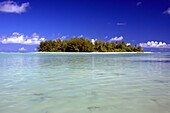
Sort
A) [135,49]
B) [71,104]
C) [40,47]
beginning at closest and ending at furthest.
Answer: [71,104] < [40,47] < [135,49]

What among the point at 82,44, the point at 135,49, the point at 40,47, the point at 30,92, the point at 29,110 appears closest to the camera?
the point at 29,110

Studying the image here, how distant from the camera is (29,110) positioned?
4965 mm

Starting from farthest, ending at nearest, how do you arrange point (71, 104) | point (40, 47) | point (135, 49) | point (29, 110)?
point (135, 49)
point (40, 47)
point (71, 104)
point (29, 110)

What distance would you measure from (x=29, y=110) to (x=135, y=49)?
113 m

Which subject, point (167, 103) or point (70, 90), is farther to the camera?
point (70, 90)

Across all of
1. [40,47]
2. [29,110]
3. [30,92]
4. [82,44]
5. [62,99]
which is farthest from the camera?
[40,47]

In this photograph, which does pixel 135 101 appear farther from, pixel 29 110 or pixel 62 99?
pixel 29 110

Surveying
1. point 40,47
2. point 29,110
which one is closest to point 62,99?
point 29,110

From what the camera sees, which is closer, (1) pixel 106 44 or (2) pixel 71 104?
(2) pixel 71 104

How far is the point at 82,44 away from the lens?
87.4 meters

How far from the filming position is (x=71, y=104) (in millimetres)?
5449

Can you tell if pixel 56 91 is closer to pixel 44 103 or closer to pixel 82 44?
pixel 44 103

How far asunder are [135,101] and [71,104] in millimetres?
1456

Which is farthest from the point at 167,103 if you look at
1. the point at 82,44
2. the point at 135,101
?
the point at 82,44
